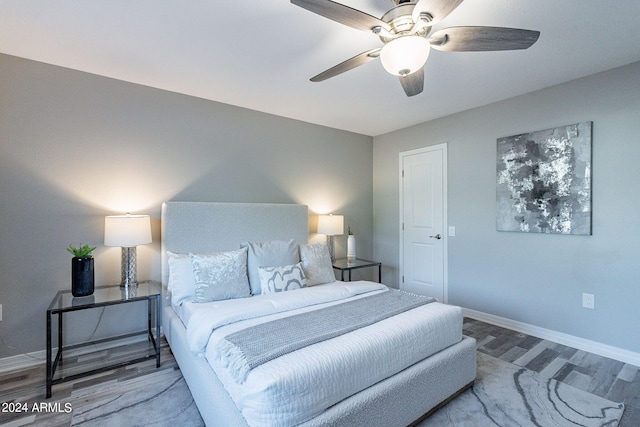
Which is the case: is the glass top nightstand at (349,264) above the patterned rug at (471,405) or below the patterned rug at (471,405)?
above

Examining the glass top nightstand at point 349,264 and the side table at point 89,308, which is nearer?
the side table at point 89,308

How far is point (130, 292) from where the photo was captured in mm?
2508

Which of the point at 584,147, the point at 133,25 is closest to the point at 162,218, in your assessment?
the point at 133,25

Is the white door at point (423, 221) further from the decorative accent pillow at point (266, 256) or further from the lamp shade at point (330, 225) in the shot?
the decorative accent pillow at point (266, 256)

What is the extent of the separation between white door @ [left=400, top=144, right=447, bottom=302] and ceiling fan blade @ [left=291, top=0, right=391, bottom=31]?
8.79 ft

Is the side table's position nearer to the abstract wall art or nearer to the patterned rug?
the patterned rug

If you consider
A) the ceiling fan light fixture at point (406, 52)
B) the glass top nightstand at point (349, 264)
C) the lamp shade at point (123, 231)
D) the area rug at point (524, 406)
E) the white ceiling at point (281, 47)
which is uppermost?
the white ceiling at point (281, 47)

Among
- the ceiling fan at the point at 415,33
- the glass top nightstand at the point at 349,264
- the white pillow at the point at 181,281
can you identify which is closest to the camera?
the ceiling fan at the point at 415,33

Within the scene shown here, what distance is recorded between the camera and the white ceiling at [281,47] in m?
1.84

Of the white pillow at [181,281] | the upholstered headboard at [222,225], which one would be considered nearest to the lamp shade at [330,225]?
the upholstered headboard at [222,225]

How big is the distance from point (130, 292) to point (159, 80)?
6.34 ft

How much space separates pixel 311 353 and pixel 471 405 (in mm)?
1291

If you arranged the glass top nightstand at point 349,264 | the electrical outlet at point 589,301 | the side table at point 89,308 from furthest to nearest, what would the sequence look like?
the glass top nightstand at point 349,264
the electrical outlet at point 589,301
the side table at point 89,308

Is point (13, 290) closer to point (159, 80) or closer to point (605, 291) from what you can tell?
point (159, 80)
